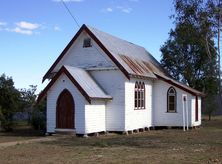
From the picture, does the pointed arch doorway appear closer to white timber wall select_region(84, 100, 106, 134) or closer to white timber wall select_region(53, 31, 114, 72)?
white timber wall select_region(84, 100, 106, 134)

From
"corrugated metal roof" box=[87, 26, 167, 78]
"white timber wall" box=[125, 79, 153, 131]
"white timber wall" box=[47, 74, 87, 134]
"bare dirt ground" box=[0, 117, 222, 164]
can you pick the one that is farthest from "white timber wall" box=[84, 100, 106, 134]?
"bare dirt ground" box=[0, 117, 222, 164]

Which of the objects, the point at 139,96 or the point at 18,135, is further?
the point at 139,96

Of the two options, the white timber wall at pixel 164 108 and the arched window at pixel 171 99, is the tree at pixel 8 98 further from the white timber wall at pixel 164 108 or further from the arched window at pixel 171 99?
the arched window at pixel 171 99

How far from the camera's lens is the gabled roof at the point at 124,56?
103ft

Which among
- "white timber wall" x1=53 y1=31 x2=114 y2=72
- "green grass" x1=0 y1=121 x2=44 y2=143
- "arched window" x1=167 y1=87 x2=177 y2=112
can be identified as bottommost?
"green grass" x1=0 y1=121 x2=44 y2=143

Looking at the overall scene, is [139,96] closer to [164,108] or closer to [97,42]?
[164,108]

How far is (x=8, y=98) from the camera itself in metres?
37.5

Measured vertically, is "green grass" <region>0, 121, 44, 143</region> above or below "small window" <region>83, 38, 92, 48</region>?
below

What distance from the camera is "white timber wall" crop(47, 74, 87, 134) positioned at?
Answer: 2841 cm

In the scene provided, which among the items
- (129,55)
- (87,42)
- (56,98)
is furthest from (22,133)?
(129,55)

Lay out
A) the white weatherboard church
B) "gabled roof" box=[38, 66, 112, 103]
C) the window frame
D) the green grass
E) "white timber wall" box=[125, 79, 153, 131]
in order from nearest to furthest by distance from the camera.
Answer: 1. the green grass
2. "gabled roof" box=[38, 66, 112, 103]
3. the white weatherboard church
4. "white timber wall" box=[125, 79, 153, 131]
5. the window frame

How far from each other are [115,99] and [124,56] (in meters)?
3.81

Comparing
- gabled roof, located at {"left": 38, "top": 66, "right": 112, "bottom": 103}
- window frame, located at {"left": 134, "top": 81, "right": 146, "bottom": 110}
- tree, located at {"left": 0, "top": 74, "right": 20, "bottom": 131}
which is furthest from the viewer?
tree, located at {"left": 0, "top": 74, "right": 20, "bottom": 131}

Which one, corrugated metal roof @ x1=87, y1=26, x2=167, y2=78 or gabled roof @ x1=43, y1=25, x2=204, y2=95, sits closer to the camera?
gabled roof @ x1=43, y1=25, x2=204, y2=95
